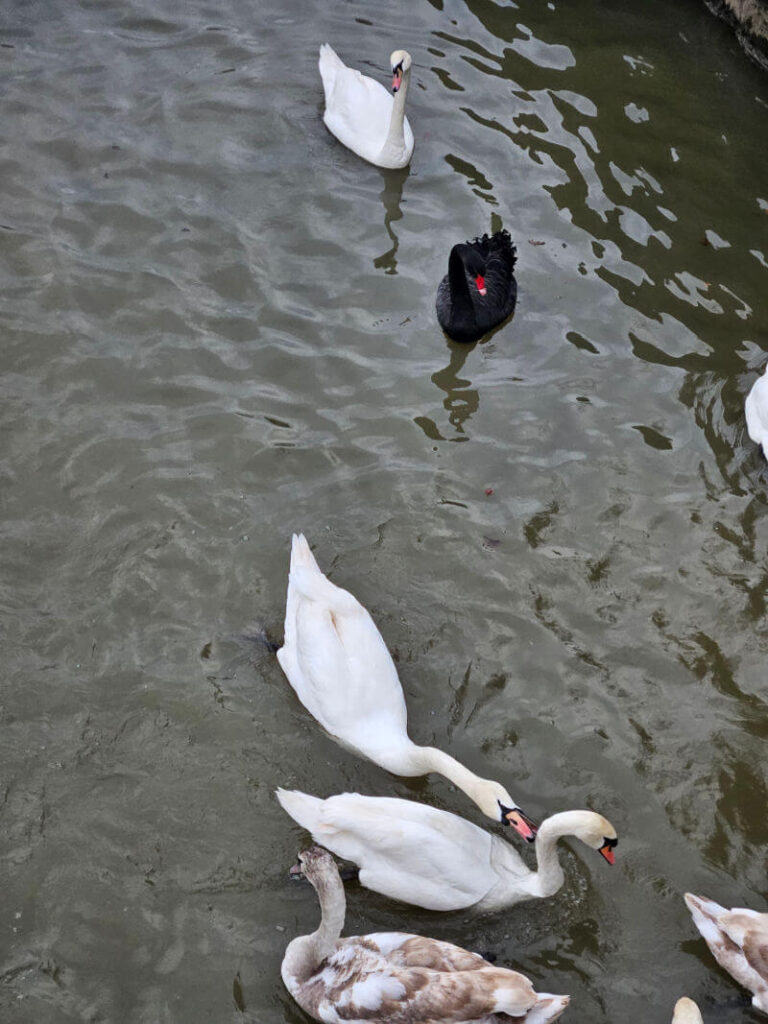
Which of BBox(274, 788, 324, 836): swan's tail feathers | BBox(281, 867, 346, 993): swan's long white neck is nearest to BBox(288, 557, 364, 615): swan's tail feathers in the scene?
BBox(274, 788, 324, 836): swan's tail feathers

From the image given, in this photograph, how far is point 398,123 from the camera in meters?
8.77

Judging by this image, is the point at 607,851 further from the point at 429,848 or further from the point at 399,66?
the point at 399,66

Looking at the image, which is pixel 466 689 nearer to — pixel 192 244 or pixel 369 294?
pixel 369 294

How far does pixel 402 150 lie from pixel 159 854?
5993mm

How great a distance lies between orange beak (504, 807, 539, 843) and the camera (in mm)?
4746

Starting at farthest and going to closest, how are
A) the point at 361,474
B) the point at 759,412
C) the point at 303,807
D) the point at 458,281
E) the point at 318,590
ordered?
the point at 458,281, the point at 759,412, the point at 361,474, the point at 318,590, the point at 303,807

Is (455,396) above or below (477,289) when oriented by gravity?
below

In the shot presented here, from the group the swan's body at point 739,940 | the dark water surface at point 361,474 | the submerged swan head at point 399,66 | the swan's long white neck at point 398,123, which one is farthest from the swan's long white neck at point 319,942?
the submerged swan head at point 399,66

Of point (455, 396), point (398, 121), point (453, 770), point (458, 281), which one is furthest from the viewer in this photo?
point (398, 121)

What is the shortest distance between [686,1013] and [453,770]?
4.49 ft

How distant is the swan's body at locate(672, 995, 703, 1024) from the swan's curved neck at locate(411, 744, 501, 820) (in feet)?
3.34

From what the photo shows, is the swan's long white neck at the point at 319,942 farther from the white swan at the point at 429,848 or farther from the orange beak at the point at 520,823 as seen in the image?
the orange beak at the point at 520,823

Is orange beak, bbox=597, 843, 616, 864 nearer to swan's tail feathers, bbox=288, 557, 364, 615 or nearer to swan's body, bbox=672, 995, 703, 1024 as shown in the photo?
swan's body, bbox=672, 995, 703, 1024

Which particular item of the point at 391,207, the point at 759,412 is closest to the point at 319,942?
the point at 759,412
